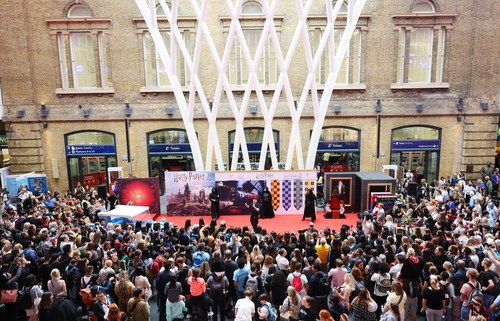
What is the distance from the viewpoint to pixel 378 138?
22219mm

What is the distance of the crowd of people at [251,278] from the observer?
7000 mm

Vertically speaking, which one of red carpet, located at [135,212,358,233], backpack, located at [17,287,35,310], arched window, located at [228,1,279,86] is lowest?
red carpet, located at [135,212,358,233]

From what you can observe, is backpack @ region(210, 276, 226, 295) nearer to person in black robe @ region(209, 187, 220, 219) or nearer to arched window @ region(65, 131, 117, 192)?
person in black robe @ region(209, 187, 220, 219)

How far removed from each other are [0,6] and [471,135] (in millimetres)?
26438

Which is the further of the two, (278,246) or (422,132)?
(422,132)

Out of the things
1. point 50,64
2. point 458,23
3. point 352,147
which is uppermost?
point 458,23

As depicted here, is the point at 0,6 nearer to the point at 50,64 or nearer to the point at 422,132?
the point at 50,64

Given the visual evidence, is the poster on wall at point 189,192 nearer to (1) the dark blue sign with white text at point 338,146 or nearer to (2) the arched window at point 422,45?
(1) the dark blue sign with white text at point 338,146

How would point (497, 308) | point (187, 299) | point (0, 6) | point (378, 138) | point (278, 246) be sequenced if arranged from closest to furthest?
point (497, 308)
point (187, 299)
point (278, 246)
point (0, 6)
point (378, 138)

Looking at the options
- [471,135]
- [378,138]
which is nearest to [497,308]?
[378,138]

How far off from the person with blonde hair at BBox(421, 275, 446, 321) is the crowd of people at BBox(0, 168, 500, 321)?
0.06 feet

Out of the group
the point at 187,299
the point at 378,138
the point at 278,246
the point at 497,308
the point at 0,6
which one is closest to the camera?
the point at 497,308

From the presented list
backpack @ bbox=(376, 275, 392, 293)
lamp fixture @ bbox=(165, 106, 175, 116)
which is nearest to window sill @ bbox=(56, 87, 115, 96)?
lamp fixture @ bbox=(165, 106, 175, 116)

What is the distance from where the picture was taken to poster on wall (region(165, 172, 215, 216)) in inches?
682
